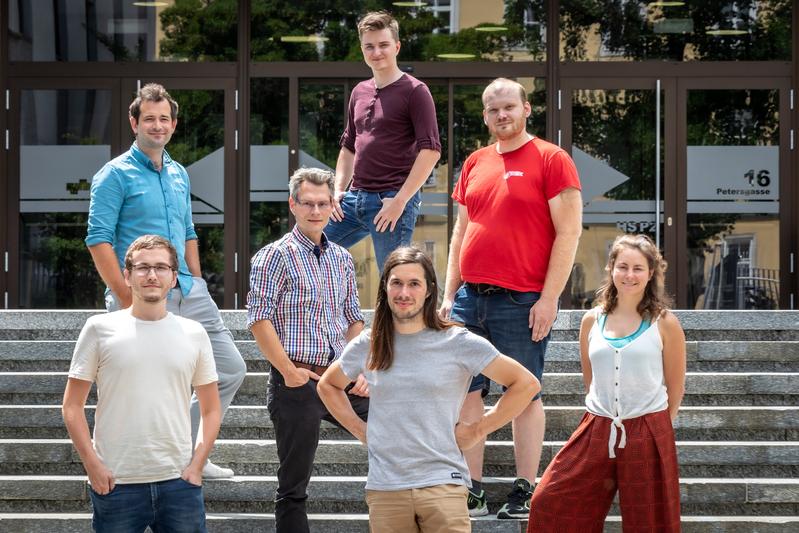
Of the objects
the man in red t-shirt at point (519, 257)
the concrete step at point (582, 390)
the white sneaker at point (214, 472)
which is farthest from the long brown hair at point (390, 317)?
the concrete step at point (582, 390)

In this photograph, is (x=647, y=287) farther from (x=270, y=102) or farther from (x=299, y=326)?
(x=270, y=102)

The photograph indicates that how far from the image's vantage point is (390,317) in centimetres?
402

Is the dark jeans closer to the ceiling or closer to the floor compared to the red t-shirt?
closer to the floor

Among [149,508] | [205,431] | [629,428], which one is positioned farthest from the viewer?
[629,428]

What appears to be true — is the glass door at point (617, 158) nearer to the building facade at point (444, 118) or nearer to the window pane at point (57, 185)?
the building facade at point (444, 118)

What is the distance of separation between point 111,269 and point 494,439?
8.09ft

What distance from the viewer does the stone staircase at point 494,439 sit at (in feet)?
19.0

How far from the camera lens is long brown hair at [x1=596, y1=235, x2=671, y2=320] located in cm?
465

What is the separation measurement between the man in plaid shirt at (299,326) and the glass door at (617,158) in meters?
6.95

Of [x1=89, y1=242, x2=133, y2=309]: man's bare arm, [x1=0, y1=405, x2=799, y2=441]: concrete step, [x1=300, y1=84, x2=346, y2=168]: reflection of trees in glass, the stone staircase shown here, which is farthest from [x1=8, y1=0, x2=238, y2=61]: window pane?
[x1=89, y1=242, x2=133, y2=309]: man's bare arm

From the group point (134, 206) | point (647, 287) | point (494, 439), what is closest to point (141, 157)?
point (134, 206)

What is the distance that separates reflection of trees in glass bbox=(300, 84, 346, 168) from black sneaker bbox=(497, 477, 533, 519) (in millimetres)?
6534

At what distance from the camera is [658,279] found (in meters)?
4.71

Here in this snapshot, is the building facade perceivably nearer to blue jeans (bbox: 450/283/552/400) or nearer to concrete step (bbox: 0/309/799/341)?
concrete step (bbox: 0/309/799/341)
